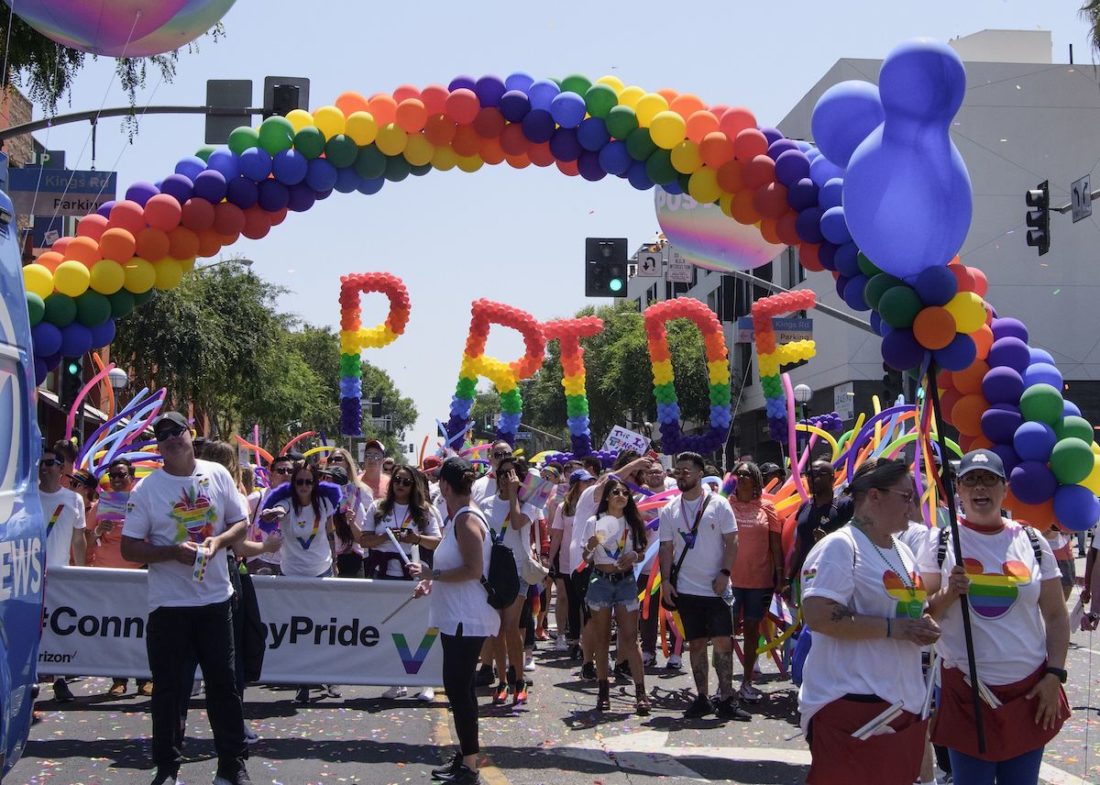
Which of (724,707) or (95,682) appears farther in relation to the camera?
(95,682)

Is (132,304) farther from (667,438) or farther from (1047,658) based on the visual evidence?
(667,438)

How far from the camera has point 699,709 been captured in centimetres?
948

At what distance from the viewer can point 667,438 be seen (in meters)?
21.6

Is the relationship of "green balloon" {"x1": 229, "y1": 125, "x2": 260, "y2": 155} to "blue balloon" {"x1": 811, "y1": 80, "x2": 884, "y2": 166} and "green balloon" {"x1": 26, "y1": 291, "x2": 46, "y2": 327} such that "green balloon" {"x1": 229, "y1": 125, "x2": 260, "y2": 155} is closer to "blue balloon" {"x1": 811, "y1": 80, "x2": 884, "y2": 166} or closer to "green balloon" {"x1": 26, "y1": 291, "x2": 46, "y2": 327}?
"green balloon" {"x1": 26, "y1": 291, "x2": 46, "y2": 327}

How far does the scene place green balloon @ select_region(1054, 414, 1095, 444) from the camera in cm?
767

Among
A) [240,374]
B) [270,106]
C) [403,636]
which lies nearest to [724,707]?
[403,636]

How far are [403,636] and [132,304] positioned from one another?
10.9ft

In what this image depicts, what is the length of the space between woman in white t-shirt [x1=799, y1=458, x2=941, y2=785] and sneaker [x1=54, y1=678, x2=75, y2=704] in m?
6.98

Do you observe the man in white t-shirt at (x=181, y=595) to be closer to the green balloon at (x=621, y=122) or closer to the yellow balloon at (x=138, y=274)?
the yellow balloon at (x=138, y=274)

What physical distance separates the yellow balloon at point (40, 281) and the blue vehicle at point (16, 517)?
4.03m

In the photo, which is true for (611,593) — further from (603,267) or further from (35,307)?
(603,267)

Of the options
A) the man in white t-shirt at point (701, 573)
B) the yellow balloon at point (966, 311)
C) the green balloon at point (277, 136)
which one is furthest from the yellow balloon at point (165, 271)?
the yellow balloon at point (966, 311)

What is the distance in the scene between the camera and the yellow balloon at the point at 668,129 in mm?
9773

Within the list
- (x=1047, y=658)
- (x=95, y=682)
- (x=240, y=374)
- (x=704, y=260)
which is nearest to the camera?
(x=1047, y=658)
